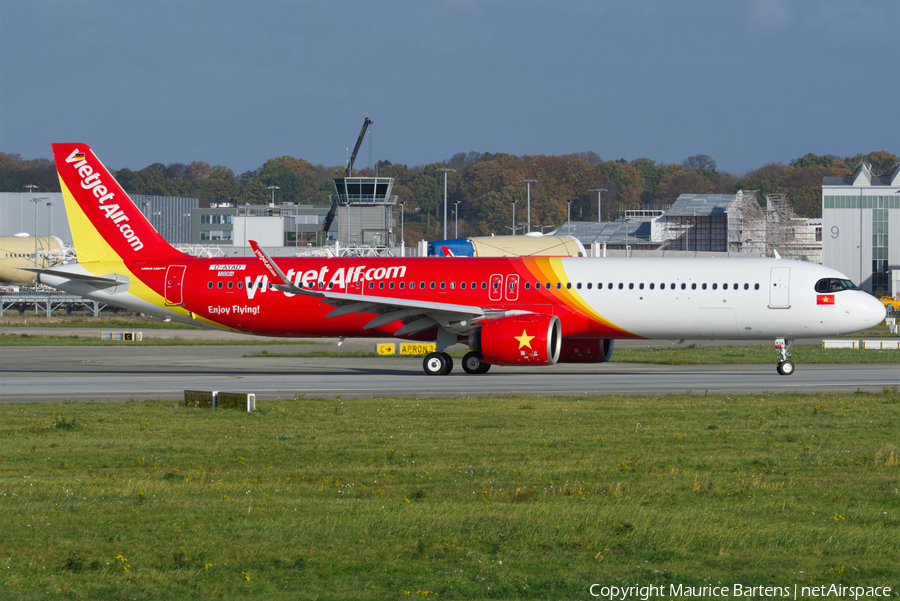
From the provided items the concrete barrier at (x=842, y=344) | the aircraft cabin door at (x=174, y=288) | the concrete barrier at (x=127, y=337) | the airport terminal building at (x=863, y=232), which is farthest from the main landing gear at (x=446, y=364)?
the airport terminal building at (x=863, y=232)

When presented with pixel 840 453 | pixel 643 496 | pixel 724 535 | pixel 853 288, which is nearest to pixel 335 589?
pixel 724 535

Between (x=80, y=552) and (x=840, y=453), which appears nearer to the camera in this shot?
(x=80, y=552)

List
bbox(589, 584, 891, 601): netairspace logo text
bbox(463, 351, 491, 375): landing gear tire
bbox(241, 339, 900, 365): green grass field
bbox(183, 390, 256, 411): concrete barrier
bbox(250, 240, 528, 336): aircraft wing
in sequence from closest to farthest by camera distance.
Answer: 1. bbox(589, 584, 891, 601): netairspace logo text
2. bbox(183, 390, 256, 411): concrete barrier
3. bbox(250, 240, 528, 336): aircraft wing
4. bbox(463, 351, 491, 375): landing gear tire
5. bbox(241, 339, 900, 365): green grass field

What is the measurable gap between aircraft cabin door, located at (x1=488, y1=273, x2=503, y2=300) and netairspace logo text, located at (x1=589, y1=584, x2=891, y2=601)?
25.5 metres

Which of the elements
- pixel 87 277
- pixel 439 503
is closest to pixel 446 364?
pixel 87 277

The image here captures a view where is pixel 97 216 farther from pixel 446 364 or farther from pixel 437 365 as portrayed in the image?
pixel 446 364

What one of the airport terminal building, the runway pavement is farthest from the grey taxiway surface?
the airport terminal building

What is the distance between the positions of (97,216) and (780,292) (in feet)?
85.8

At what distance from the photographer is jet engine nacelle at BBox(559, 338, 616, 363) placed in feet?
115

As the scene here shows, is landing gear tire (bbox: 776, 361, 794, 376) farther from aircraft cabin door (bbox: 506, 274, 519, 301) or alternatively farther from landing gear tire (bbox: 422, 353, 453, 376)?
landing gear tire (bbox: 422, 353, 453, 376)

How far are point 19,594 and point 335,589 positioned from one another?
2.85 m

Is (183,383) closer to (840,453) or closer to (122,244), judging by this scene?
(122,244)

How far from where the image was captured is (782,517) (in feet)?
38.1

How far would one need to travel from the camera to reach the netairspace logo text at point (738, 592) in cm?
859
